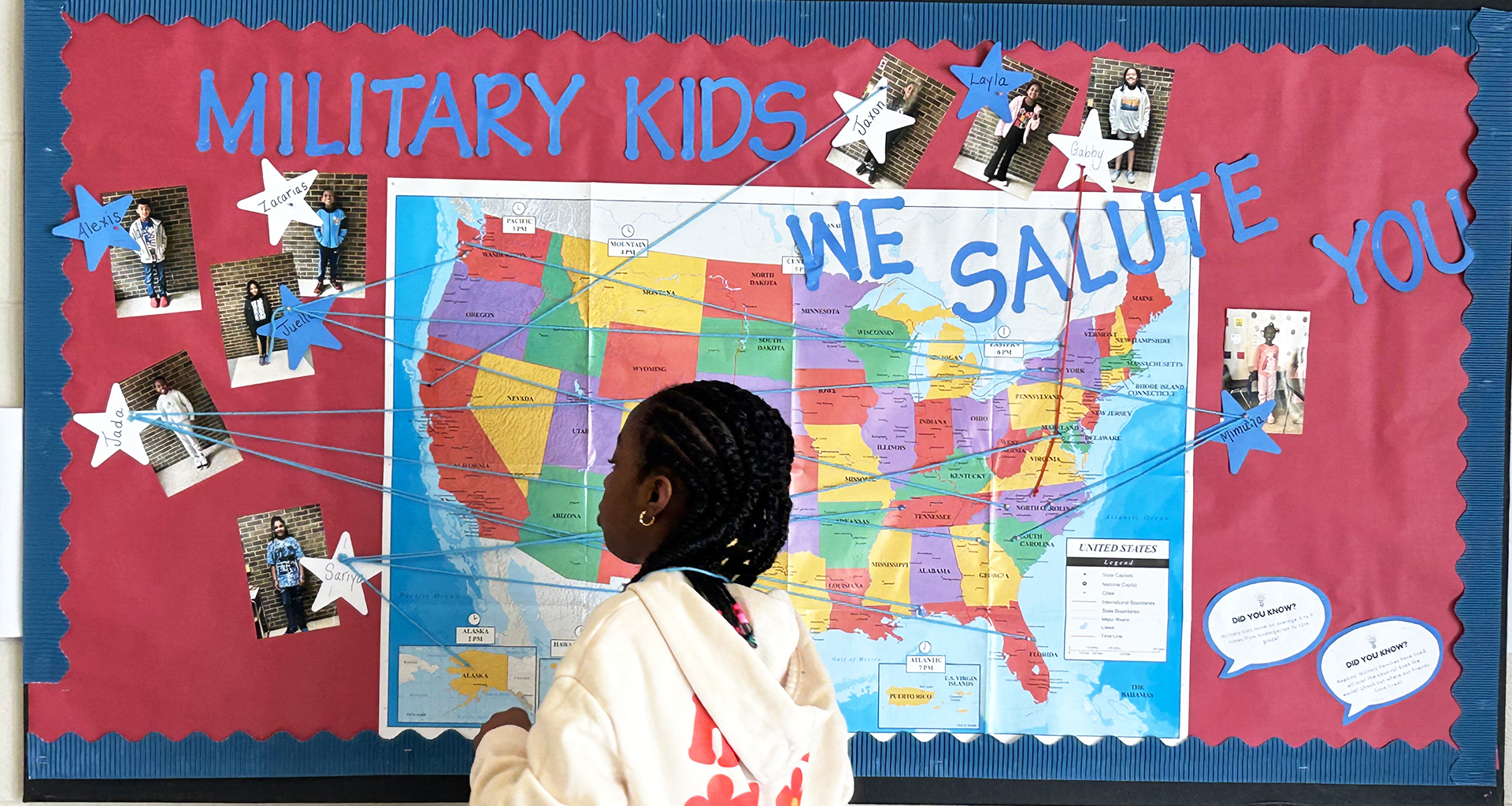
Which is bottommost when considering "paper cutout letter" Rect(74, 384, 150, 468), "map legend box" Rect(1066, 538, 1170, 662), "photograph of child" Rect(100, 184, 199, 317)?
A: "map legend box" Rect(1066, 538, 1170, 662)

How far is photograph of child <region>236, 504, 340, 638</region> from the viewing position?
1.30 metres

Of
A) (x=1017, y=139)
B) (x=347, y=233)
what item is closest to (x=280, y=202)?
(x=347, y=233)

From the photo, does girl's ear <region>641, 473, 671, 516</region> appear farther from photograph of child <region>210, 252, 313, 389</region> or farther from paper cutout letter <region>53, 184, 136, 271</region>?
paper cutout letter <region>53, 184, 136, 271</region>

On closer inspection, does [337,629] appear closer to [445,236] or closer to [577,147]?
[445,236]

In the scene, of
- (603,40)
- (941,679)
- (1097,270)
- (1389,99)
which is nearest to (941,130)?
(1097,270)

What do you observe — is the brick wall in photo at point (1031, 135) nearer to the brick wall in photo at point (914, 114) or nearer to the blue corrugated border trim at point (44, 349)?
the brick wall in photo at point (914, 114)

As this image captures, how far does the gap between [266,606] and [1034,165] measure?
Result: 1225 millimetres

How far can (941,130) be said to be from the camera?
132cm

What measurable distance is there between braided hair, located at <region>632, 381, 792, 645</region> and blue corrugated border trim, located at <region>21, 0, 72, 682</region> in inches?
35.6

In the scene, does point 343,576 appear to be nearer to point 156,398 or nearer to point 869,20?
point 156,398

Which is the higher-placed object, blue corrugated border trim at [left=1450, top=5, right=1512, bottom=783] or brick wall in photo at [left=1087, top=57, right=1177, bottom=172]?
brick wall in photo at [left=1087, top=57, right=1177, bottom=172]

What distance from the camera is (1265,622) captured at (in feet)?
4.37

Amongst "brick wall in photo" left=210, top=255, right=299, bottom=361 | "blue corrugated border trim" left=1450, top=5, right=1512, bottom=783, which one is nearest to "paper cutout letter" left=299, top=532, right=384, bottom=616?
"brick wall in photo" left=210, top=255, right=299, bottom=361

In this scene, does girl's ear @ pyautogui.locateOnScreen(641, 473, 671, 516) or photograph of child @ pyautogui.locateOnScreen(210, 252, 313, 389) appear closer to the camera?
girl's ear @ pyautogui.locateOnScreen(641, 473, 671, 516)
